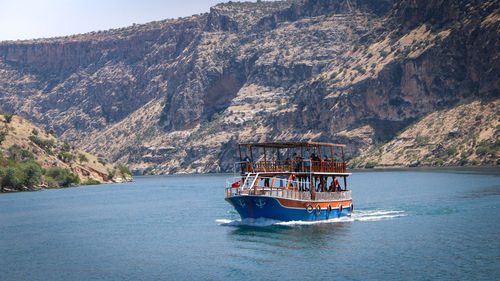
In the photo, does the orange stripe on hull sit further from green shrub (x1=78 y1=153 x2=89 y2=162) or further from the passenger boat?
green shrub (x1=78 y1=153 x2=89 y2=162)

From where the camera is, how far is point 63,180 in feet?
489

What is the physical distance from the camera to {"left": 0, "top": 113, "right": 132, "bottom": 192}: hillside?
12900cm

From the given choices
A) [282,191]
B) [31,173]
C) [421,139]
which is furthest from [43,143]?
[282,191]

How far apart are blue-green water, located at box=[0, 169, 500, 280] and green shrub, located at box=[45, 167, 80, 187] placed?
65.7 metres

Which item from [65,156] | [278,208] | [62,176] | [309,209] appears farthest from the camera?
[65,156]

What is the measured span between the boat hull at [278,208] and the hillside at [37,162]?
3152 inches

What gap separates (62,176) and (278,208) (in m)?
103

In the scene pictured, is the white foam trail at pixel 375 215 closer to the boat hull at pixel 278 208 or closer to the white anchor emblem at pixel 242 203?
the boat hull at pixel 278 208

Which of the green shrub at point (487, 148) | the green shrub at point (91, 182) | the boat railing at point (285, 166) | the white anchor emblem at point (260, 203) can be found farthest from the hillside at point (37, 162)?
the green shrub at point (487, 148)

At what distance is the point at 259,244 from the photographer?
163 ft

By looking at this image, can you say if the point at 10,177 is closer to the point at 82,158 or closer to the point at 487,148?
the point at 82,158

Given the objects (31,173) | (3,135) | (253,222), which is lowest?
(253,222)

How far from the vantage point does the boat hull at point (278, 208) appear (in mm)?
57031

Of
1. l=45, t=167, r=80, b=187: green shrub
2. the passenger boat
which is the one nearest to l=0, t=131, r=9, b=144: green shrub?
l=45, t=167, r=80, b=187: green shrub
